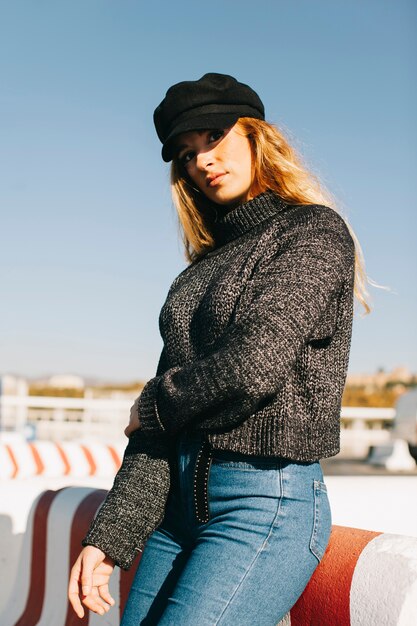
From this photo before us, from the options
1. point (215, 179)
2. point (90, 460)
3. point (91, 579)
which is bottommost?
point (90, 460)

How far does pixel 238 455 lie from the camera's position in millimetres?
2123

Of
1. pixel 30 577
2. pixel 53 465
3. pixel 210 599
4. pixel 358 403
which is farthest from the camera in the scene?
pixel 358 403

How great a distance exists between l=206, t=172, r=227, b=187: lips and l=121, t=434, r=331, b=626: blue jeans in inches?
32.6

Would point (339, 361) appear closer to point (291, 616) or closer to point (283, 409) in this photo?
point (283, 409)

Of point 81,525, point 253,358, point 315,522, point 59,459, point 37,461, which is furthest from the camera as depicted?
point 59,459

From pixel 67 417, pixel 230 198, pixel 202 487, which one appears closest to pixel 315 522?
pixel 202 487

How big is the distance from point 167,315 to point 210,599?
841 millimetres

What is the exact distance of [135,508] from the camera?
237 cm

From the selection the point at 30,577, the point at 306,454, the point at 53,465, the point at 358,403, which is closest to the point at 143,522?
the point at 306,454

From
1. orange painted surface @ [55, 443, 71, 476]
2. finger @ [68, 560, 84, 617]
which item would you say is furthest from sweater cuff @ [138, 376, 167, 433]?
orange painted surface @ [55, 443, 71, 476]

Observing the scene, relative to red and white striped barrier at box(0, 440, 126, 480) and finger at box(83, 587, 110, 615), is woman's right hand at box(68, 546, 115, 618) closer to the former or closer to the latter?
finger at box(83, 587, 110, 615)

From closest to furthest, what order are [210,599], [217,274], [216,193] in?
1. [210,599]
2. [217,274]
3. [216,193]

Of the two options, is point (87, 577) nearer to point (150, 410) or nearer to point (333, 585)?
point (150, 410)

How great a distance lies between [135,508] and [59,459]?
718cm
